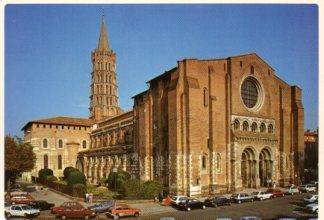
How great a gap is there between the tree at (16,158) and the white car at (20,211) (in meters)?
11.1

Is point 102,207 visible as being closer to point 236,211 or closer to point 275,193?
point 236,211

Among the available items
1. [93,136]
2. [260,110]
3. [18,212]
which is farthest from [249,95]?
[93,136]

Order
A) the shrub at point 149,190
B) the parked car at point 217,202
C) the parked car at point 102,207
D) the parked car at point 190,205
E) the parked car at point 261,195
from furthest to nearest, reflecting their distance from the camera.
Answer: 1. the shrub at point 149,190
2. the parked car at point 261,195
3. the parked car at point 217,202
4. the parked car at point 190,205
5. the parked car at point 102,207

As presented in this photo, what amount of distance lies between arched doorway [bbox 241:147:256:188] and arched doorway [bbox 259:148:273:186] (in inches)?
66.0

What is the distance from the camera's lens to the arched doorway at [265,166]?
45.2m

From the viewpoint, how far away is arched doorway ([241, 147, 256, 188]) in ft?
144

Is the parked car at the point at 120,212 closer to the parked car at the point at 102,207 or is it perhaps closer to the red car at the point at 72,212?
the parked car at the point at 102,207

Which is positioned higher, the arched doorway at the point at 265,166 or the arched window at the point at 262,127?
the arched window at the point at 262,127

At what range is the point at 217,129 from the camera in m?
40.6

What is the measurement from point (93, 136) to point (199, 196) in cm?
3939

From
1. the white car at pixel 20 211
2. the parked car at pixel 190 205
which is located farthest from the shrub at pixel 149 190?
the white car at pixel 20 211

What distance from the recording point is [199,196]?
3791 cm

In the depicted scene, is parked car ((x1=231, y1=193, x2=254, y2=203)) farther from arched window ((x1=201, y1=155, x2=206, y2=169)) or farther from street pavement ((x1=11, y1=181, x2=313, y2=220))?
arched window ((x1=201, y1=155, x2=206, y2=169))

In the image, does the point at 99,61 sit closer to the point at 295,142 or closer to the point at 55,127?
the point at 55,127
